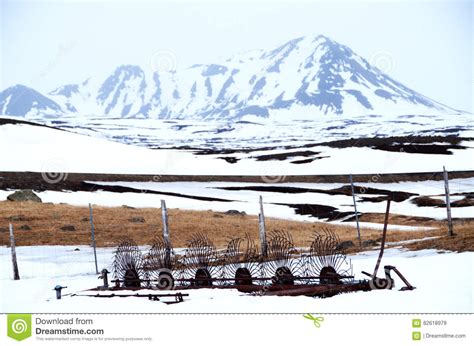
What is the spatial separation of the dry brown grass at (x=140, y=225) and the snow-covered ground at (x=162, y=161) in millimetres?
28279

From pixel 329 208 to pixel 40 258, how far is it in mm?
20934

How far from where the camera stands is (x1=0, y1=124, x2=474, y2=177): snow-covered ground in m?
65.9

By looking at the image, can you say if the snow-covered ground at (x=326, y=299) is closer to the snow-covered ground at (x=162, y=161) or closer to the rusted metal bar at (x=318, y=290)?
the rusted metal bar at (x=318, y=290)

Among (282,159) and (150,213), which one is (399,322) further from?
(282,159)

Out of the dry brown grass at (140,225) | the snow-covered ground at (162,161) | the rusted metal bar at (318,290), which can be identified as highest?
the snow-covered ground at (162,161)

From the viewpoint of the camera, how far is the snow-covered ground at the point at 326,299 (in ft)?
35.3

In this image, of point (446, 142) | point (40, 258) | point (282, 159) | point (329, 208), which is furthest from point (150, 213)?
point (446, 142)

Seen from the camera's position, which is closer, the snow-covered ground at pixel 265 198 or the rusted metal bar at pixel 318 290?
the rusted metal bar at pixel 318 290

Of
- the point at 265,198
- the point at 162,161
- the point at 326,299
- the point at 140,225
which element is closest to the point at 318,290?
the point at 326,299

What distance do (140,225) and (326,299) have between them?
65.0ft

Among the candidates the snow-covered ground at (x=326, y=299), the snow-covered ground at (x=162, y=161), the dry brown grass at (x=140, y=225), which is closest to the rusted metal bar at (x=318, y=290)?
the snow-covered ground at (x=326, y=299)

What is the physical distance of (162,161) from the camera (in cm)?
8038

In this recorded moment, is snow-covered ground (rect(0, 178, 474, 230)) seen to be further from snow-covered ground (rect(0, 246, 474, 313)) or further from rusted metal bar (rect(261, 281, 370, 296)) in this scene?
rusted metal bar (rect(261, 281, 370, 296))

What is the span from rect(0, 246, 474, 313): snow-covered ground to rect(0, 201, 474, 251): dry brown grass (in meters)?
6.29
